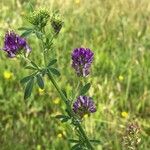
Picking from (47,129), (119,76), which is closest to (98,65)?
(119,76)

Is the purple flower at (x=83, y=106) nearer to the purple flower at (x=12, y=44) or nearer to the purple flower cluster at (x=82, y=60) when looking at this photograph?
the purple flower cluster at (x=82, y=60)

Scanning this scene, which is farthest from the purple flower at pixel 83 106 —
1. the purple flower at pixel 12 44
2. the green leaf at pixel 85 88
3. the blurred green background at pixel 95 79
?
the blurred green background at pixel 95 79

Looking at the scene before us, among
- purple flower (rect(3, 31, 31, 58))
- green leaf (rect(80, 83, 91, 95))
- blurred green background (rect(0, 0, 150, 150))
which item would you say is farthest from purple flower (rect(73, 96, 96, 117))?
blurred green background (rect(0, 0, 150, 150))

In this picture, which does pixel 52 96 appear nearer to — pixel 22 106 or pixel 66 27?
pixel 22 106

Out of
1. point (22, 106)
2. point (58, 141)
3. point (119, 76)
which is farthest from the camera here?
point (119, 76)

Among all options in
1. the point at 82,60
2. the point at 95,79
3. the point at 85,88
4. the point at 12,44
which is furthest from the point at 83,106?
the point at 95,79

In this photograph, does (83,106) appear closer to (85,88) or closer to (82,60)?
(85,88)

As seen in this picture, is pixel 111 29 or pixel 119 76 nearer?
pixel 119 76
